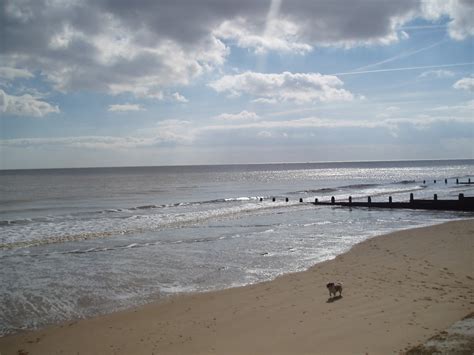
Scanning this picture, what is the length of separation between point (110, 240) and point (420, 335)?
58.0 feet

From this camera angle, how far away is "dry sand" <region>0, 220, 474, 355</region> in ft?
25.5

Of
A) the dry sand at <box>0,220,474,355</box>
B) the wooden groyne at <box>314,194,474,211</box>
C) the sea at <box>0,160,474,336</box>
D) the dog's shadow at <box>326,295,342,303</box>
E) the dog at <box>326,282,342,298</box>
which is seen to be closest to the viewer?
the dry sand at <box>0,220,474,355</box>

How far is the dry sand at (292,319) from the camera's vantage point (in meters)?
7.77

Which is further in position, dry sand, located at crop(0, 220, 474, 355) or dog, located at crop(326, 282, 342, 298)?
dog, located at crop(326, 282, 342, 298)

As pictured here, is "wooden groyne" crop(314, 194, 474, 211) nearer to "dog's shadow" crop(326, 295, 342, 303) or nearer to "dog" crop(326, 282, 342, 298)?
"dog" crop(326, 282, 342, 298)

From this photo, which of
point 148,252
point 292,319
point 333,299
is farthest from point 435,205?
point 292,319

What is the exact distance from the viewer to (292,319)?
9102 mm

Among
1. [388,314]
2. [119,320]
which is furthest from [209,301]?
[388,314]

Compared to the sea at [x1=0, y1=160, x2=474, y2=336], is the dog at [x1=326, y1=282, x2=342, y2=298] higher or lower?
higher

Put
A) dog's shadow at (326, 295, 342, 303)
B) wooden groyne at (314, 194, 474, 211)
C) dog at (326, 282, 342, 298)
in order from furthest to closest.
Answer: wooden groyne at (314, 194, 474, 211) < dog at (326, 282, 342, 298) < dog's shadow at (326, 295, 342, 303)

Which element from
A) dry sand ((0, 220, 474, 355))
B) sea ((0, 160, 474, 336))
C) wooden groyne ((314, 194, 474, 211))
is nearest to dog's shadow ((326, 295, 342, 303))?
dry sand ((0, 220, 474, 355))

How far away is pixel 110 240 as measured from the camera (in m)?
21.8

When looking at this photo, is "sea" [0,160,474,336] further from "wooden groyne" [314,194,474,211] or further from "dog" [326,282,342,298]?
"dog" [326,282,342,298]

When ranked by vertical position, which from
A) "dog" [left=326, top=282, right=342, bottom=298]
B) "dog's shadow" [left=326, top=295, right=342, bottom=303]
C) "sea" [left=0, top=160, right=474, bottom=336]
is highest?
"dog" [left=326, top=282, right=342, bottom=298]
